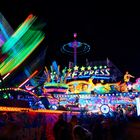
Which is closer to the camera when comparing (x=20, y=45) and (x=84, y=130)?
(x=84, y=130)

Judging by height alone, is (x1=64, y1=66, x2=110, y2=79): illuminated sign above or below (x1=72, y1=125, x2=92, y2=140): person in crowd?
above

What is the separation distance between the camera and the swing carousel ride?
21867 mm

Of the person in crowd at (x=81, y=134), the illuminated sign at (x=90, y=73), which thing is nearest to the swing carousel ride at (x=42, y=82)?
the illuminated sign at (x=90, y=73)

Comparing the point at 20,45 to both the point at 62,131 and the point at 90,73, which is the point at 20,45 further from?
the point at 90,73

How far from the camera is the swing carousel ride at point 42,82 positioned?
2187 cm

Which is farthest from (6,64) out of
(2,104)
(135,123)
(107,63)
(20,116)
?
(107,63)

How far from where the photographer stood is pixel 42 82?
38844mm

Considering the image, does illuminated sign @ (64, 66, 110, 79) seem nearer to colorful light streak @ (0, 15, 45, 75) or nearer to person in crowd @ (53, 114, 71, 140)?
colorful light streak @ (0, 15, 45, 75)

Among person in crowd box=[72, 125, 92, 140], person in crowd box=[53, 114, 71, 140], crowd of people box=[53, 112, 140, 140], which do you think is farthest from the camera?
person in crowd box=[53, 114, 71, 140]

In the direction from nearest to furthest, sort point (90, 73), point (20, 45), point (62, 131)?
point (62, 131) < point (20, 45) < point (90, 73)

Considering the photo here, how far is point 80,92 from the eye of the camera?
42.7 m

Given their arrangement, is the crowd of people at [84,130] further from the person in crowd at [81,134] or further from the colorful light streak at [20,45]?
the colorful light streak at [20,45]

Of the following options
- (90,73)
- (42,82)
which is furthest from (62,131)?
(90,73)

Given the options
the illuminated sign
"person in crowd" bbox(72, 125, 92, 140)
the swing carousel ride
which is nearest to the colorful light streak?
the swing carousel ride
